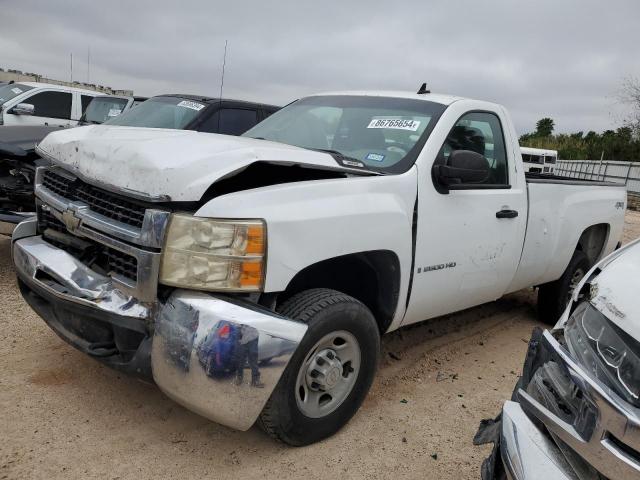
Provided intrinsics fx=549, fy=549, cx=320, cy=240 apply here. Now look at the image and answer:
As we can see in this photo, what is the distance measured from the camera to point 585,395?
1.61m

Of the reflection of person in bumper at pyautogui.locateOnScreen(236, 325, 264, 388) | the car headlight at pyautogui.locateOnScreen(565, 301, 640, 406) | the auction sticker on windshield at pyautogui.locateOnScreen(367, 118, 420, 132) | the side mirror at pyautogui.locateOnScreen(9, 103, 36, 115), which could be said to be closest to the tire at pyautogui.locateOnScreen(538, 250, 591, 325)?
the auction sticker on windshield at pyautogui.locateOnScreen(367, 118, 420, 132)

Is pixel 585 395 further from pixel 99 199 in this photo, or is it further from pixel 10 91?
pixel 10 91

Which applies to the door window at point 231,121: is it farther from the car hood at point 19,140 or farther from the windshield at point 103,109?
the windshield at point 103,109

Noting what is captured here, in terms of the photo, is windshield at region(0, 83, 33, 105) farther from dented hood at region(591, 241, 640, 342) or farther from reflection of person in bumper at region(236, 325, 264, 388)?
dented hood at region(591, 241, 640, 342)

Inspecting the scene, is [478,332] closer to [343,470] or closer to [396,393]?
[396,393]

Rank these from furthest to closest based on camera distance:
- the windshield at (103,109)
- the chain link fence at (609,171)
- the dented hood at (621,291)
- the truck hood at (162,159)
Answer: the chain link fence at (609,171)
the windshield at (103,109)
the truck hood at (162,159)
the dented hood at (621,291)

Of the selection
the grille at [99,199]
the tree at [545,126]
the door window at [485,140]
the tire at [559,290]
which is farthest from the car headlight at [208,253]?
the tree at [545,126]

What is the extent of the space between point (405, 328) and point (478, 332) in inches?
27.2

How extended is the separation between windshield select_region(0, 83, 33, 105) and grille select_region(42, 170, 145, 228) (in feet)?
29.2

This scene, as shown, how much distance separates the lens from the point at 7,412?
112 inches

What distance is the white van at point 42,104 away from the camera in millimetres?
9945

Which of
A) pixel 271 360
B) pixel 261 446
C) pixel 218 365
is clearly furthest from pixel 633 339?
pixel 261 446

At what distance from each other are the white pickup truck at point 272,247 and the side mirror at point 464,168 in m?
0.01

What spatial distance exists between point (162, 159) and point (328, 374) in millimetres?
1279
